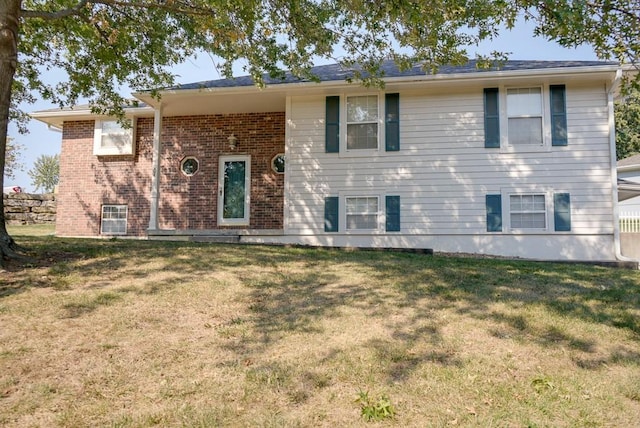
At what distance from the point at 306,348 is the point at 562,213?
7930mm

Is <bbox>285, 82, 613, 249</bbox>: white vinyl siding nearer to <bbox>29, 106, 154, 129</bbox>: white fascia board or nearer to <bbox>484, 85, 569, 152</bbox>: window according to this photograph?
<bbox>484, 85, 569, 152</bbox>: window

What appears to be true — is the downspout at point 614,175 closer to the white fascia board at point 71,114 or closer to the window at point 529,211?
the window at point 529,211

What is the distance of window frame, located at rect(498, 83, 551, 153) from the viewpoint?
9.65m

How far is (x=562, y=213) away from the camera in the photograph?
31.0 ft

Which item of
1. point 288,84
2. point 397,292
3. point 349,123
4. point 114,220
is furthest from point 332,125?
point 114,220

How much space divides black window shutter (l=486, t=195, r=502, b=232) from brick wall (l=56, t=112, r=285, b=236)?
16.4ft

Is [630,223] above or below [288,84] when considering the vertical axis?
below

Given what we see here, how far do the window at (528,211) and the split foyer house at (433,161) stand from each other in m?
0.02

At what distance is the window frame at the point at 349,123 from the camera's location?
33.8 ft

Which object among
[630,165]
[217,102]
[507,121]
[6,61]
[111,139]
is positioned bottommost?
[6,61]

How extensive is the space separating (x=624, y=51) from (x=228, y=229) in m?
9.11

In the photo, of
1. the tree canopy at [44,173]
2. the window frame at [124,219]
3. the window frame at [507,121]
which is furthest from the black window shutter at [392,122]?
the tree canopy at [44,173]

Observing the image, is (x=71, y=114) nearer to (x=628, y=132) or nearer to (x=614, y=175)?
(x=614, y=175)

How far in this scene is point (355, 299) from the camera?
4754mm
